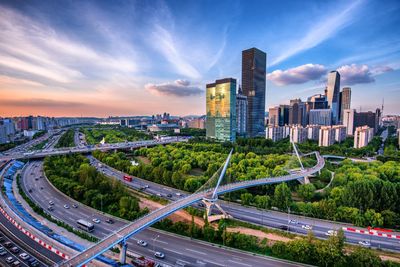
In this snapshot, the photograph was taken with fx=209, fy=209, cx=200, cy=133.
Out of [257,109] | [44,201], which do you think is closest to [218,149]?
[44,201]

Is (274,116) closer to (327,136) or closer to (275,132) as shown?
(275,132)

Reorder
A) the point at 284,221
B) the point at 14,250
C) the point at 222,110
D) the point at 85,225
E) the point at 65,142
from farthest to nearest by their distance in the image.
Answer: the point at 65,142 < the point at 222,110 < the point at 284,221 < the point at 85,225 < the point at 14,250

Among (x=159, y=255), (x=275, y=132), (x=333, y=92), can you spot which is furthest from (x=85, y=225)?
(x=333, y=92)

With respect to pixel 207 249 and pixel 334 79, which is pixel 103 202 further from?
pixel 334 79

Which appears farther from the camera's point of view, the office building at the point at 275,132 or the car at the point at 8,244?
the office building at the point at 275,132

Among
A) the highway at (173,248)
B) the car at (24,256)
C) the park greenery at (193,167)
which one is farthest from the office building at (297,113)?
the car at (24,256)

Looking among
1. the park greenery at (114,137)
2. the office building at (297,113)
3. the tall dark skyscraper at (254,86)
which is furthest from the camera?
the office building at (297,113)

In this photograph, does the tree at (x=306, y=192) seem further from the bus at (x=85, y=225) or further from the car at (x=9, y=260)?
the car at (x=9, y=260)

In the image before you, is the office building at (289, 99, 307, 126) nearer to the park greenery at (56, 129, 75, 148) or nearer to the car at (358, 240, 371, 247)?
the park greenery at (56, 129, 75, 148)

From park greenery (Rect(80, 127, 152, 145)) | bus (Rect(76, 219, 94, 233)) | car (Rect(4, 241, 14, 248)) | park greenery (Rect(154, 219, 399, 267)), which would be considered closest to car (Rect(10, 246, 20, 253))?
car (Rect(4, 241, 14, 248))
